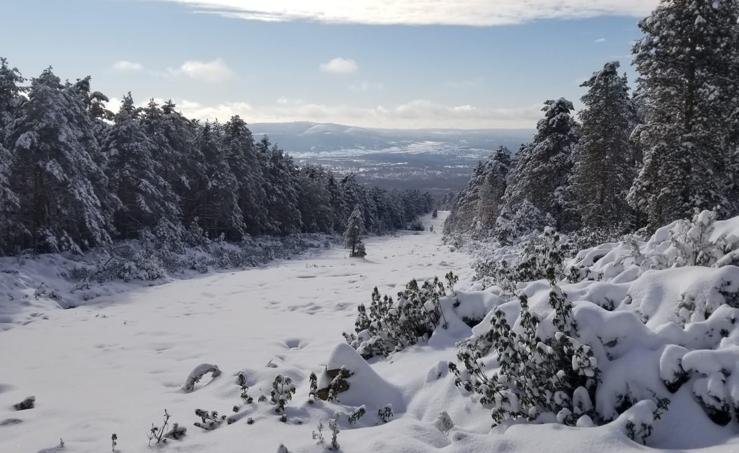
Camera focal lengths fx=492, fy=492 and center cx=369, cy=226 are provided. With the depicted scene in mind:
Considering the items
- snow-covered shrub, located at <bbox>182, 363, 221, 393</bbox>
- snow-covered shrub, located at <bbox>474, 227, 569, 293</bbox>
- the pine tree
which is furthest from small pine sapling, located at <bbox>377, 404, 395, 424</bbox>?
the pine tree

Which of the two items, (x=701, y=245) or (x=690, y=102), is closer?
(x=701, y=245)

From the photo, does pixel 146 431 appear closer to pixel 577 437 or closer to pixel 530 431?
pixel 530 431

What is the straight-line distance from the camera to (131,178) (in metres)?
26.5

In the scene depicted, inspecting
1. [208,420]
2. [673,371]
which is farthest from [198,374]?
[673,371]

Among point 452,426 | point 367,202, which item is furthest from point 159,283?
point 367,202

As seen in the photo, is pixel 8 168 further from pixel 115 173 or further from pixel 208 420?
pixel 208 420

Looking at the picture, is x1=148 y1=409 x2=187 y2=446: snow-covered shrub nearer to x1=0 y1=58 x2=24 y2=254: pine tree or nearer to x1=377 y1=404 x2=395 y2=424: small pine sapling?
x1=377 y1=404 x2=395 y2=424: small pine sapling

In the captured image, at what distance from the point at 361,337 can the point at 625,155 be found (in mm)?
19722

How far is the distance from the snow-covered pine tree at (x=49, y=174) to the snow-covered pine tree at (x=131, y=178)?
5.86m

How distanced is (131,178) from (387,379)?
24.8 meters

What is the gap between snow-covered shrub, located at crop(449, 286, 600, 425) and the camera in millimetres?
3998

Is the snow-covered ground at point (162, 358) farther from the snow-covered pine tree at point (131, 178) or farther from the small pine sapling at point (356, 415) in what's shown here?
the snow-covered pine tree at point (131, 178)

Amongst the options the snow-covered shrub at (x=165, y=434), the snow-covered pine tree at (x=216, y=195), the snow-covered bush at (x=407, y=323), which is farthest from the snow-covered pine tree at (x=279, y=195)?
the snow-covered shrub at (x=165, y=434)

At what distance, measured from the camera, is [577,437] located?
3617mm
